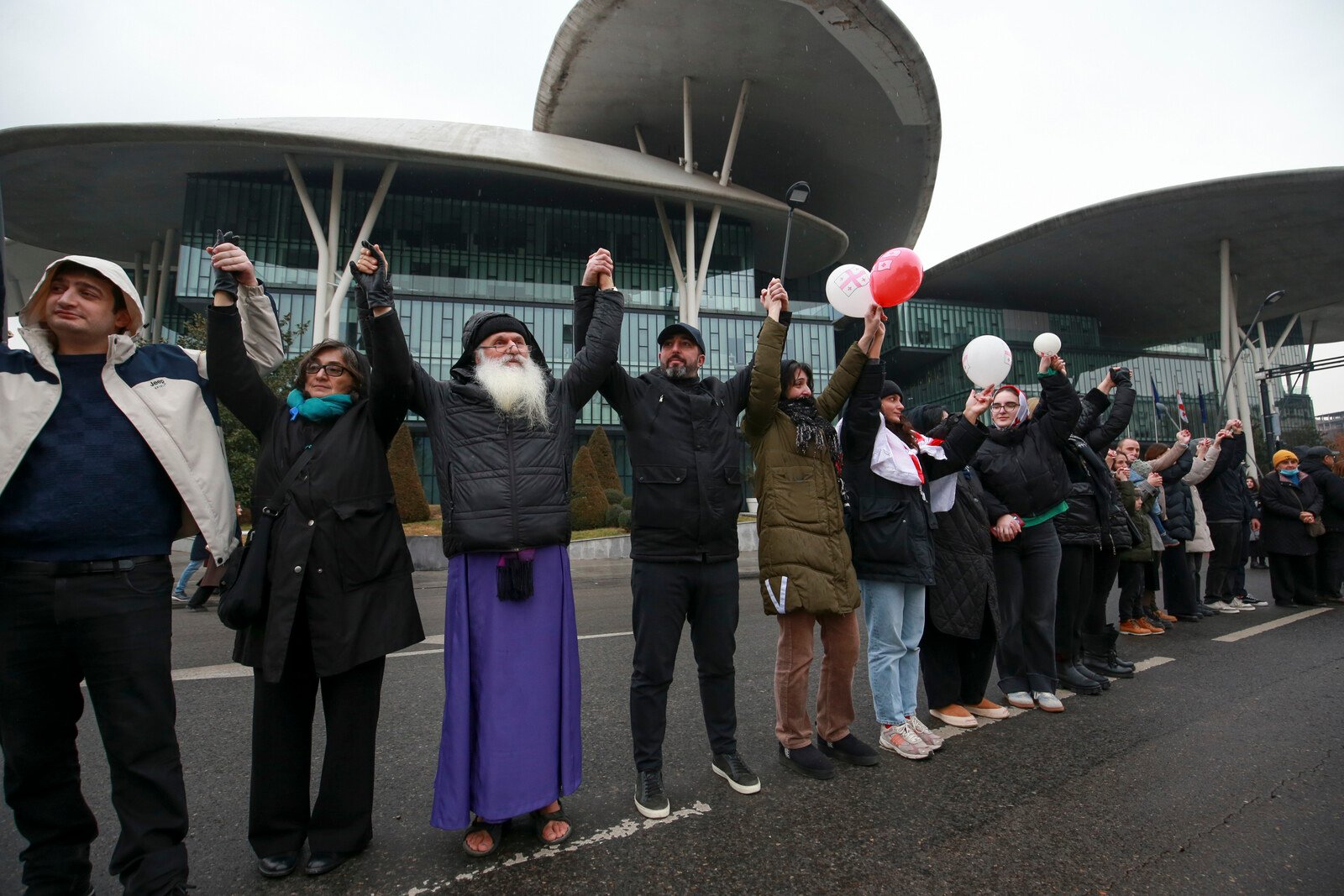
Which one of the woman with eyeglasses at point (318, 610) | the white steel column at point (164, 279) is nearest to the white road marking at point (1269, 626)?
the woman with eyeglasses at point (318, 610)

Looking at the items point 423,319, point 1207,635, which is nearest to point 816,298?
point 423,319

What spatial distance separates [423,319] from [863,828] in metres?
32.7

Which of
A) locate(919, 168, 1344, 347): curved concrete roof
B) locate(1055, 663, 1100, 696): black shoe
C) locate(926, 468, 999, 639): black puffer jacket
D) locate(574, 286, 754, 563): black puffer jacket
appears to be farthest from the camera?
locate(919, 168, 1344, 347): curved concrete roof

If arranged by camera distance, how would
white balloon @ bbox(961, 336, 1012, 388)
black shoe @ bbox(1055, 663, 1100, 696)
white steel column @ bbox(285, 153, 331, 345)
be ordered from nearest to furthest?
white balloon @ bbox(961, 336, 1012, 388)
black shoe @ bbox(1055, 663, 1100, 696)
white steel column @ bbox(285, 153, 331, 345)

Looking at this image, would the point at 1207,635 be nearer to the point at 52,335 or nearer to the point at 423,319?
the point at 52,335

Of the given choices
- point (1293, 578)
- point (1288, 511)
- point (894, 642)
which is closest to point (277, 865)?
point (894, 642)

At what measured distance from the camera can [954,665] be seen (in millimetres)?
4078

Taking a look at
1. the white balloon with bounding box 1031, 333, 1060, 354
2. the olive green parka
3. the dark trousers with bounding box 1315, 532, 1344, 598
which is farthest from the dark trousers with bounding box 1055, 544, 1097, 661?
the dark trousers with bounding box 1315, 532, 1344, 598

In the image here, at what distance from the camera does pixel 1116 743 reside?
3.56 m

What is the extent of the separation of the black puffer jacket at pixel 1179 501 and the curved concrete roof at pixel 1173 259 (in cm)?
2894

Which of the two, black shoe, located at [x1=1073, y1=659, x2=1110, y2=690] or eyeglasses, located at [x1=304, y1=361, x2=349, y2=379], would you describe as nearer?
eyeglasses, located at [x1=304, y1=361, x2=349, y2=379]

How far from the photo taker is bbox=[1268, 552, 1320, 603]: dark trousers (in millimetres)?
8273

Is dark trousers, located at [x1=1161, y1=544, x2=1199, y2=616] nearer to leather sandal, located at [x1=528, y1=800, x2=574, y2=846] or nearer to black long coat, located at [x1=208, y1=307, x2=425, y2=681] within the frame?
leather sandal, located at [x1=528, y1=800, x2=574, y2=846]

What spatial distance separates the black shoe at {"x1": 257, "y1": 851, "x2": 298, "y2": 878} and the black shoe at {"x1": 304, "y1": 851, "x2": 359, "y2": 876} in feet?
0.15
